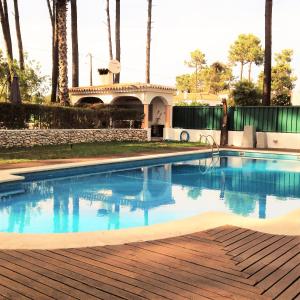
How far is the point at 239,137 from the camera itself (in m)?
22.0

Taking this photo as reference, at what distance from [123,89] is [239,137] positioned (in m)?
7.38

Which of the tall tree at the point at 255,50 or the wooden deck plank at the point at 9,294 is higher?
the tall tree at the point at 255,50

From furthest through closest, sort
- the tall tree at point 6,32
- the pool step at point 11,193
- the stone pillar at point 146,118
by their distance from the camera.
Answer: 1. the stone pillar at point 146,118
2. the tall tree at point 6,32
3. the pool step at point 11,193

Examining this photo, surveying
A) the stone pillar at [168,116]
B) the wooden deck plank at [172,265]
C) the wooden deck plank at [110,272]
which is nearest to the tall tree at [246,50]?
the stone pillar at [168,116]

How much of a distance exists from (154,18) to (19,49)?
10826 millimetres

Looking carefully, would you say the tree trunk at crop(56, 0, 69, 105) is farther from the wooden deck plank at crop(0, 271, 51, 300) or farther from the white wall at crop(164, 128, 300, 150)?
the wooden deck plank at crop(0, 271, 51, 300)

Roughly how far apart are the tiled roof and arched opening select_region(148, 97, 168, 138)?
1368 mm

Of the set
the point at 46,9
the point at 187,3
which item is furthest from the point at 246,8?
the point at 46,9

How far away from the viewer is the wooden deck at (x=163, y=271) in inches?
135

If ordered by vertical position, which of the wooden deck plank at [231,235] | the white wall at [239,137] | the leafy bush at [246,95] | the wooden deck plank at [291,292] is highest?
the leafy bush at [246,95]

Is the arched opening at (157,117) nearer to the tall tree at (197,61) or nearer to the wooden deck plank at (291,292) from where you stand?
the wooden deck plank at (291,292)

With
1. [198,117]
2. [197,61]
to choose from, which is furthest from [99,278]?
[197,61]

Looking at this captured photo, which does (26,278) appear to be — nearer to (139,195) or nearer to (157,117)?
(139,195)

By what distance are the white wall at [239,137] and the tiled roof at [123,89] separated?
2731 mm
